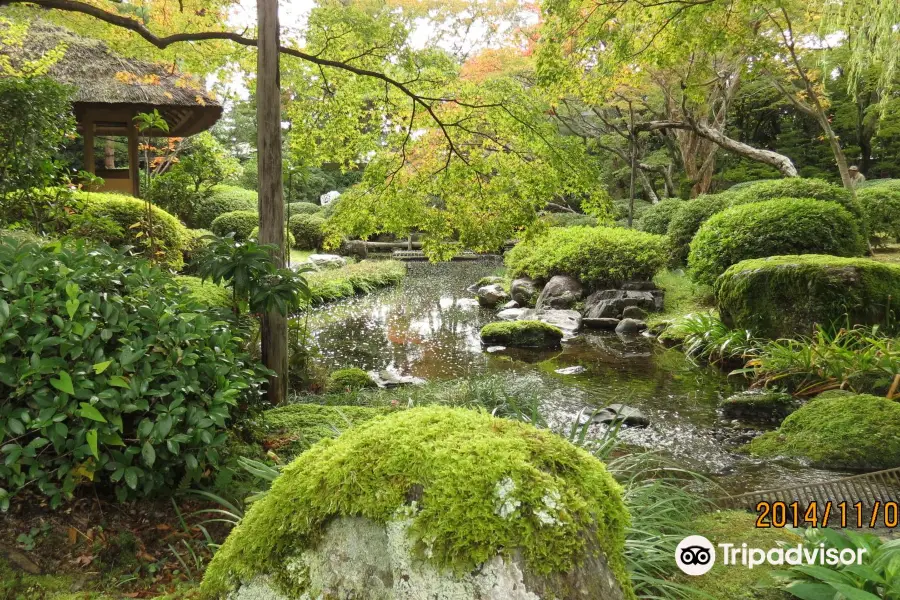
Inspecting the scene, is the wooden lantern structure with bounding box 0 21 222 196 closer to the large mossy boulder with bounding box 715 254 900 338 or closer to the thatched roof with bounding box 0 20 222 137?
the thatched roof with bounding box 0 20 222 137

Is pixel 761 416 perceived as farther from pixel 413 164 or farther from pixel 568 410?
pixel 413 164

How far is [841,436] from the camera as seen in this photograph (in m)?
4.15

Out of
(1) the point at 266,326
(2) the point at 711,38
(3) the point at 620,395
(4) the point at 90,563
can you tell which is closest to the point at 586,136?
(2) the point at 711,38

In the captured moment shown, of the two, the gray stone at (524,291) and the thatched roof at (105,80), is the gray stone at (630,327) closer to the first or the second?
the gray stone at (524,291)

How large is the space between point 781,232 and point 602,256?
346cm

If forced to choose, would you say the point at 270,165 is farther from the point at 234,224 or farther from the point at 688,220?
the point at 234,224

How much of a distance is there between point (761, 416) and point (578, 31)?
4403mm

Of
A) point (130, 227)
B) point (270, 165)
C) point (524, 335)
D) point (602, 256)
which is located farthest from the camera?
point (602, 256)

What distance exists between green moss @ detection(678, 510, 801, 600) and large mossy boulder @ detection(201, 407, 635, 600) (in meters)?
0.77

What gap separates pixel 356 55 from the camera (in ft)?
17.8

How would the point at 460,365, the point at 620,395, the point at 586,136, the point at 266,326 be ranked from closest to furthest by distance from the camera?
the point at 266,326
the point at 620,395
the point at 460,365
the point at 586,136

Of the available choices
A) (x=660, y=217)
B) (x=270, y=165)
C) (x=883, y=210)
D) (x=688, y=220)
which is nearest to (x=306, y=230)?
(x=660, y=217)

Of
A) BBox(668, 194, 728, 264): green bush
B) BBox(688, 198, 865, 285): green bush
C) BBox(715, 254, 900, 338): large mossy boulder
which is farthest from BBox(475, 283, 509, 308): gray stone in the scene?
BBox(715, 254, 900, 338): large mossy boulder

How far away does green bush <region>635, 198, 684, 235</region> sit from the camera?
555 inches
